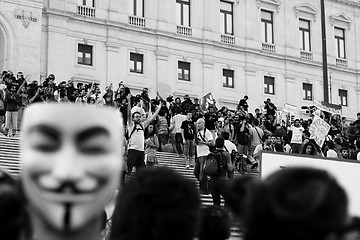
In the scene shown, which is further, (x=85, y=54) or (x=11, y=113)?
(x=85, y=54)

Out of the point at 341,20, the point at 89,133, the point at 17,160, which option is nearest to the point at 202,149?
the point at 17,160

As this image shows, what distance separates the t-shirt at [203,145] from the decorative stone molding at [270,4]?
28263mm

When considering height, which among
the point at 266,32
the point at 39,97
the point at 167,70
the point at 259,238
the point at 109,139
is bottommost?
the point at 259,238

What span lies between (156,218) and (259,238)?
563 mm

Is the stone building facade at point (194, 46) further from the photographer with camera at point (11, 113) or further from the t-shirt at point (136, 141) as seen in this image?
the t-shirt at point (136, 141)

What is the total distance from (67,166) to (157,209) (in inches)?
21.0

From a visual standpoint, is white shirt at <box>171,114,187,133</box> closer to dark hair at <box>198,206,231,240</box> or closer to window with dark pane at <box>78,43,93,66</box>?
window with dark pane at <box>78,43,93,66</box>

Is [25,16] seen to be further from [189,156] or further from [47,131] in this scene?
[47,131]

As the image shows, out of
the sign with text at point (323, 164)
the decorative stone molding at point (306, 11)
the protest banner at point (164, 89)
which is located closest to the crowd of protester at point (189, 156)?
the sign with text at point (323, 164)

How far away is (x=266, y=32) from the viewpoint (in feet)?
139

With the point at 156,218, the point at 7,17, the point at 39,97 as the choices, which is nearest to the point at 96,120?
the point at 156,218

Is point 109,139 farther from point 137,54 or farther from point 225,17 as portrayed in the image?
point 225,17

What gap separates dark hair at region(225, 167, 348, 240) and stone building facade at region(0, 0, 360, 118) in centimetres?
2971

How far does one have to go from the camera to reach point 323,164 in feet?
36.9
